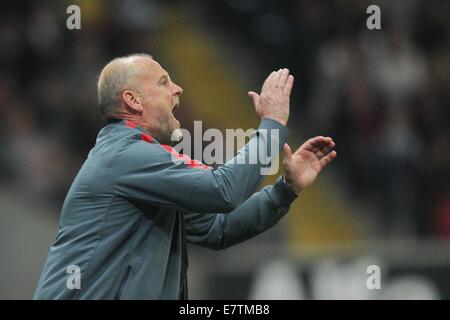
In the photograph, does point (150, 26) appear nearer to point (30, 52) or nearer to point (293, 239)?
point (30, 52)

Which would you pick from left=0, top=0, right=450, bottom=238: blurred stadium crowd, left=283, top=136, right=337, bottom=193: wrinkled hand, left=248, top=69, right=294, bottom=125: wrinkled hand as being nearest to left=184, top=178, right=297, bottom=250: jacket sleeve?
left=283, top=136, right=337, bottom=193: wrinkled hand

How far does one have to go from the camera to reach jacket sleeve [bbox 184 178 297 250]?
13.1ft

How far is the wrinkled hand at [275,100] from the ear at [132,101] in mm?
476

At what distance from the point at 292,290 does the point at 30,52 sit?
3936 millimetres

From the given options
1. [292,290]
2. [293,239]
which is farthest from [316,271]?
[293,239]

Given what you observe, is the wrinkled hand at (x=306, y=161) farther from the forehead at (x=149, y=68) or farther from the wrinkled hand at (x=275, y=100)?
the forehead at (x=149, y=68)

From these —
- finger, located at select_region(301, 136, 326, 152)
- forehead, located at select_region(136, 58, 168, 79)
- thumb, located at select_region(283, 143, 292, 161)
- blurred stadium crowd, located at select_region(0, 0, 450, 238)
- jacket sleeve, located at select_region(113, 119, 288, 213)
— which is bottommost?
jacket sleeve, located at select_region(113, 119, 288, 213)

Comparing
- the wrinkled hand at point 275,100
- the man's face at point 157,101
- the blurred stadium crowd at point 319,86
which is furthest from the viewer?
the blurred stadium crowd at point 319,86

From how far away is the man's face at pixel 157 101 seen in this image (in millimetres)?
3811

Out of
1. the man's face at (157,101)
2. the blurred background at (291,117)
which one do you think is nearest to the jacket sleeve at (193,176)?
the man's face at (157,101)

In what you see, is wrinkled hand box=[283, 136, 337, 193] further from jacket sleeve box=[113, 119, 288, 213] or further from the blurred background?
the blurred background

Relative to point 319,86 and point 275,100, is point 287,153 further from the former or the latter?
point 319,86

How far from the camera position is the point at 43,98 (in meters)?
8.48

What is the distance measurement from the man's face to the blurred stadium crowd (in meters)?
3.76
